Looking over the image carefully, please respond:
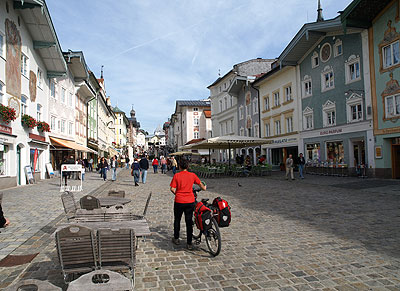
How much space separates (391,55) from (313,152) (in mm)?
9572

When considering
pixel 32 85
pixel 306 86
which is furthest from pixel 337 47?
pixel 32 85

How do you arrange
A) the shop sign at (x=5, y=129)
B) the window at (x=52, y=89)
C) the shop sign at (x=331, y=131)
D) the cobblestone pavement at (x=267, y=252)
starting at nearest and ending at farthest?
the cobblestone pavement at (x=267, y=252) < the shop sign at (x=5, y=129) < the shop sign at (x=331, y=131) < the window at (x=52, y=89)

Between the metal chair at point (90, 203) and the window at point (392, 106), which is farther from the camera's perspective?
the window at point (392, 106)

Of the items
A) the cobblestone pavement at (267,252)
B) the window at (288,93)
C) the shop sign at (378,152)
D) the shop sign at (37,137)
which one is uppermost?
the window at (288,93)

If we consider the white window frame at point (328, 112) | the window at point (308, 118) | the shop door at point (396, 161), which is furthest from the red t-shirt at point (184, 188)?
the window at point (308, 118)

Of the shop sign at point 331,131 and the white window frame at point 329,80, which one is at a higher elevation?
the white window frame at point 329,80

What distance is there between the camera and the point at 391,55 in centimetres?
1725

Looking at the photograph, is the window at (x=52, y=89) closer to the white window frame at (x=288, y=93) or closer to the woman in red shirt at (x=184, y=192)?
the white window frame at (x=288, y=93)

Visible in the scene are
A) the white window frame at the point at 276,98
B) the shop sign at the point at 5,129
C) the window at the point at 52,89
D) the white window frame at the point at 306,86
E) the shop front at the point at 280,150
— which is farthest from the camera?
the white window frame at the point at 276,98

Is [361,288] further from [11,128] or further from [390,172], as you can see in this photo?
[11,128]

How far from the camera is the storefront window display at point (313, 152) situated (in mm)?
24047

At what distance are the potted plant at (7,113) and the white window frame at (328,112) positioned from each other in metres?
20.5

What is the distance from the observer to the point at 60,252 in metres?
3.27

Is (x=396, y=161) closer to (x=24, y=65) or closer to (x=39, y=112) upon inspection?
(x=24, y=65)
